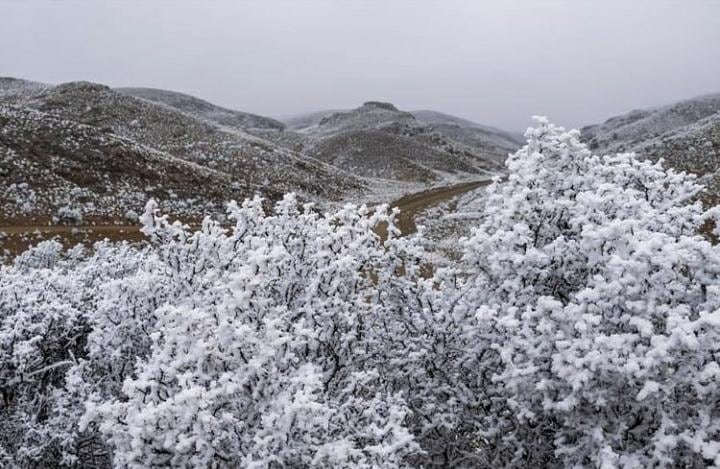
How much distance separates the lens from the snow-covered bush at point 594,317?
18.9 feet

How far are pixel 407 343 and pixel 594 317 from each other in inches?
141

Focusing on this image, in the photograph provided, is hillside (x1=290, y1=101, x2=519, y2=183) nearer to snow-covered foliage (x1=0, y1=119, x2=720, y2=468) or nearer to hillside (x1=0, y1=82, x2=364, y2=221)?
hillside (x1=0, y1=82, x2=364, y2=221)

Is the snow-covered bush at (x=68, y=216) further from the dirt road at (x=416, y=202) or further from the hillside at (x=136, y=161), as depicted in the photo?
the dirt road at (x=416, y=202)

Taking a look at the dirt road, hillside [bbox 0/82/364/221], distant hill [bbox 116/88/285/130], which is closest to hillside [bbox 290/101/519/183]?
hillside [bbox 0/82/364/221]

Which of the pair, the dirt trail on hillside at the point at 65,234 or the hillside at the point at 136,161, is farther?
the hillside at the point at 136,161

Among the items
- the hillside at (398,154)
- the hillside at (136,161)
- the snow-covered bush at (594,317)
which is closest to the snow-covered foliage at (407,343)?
the snow-covered bush at (594,317)

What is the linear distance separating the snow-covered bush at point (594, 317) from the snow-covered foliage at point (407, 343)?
0.03 metres

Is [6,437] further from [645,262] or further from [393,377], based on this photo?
[645,262]

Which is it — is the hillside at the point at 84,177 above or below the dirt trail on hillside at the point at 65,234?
above

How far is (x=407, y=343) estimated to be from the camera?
8922 millimetres

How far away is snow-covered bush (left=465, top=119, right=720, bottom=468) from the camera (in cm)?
576

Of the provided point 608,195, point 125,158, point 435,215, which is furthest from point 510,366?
point 125,158

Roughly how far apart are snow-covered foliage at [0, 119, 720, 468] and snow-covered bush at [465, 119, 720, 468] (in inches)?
1.2

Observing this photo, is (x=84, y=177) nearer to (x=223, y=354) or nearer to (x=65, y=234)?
(x=65, y=234)
